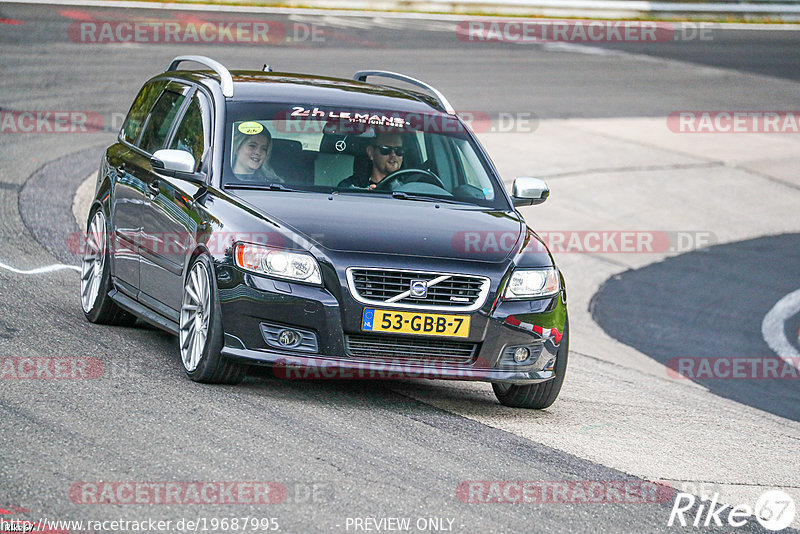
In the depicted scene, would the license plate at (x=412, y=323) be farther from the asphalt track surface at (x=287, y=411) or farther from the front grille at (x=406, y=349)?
the asphalt track surface at (x=287, y=411)

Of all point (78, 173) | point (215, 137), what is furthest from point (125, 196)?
point (78, 173)

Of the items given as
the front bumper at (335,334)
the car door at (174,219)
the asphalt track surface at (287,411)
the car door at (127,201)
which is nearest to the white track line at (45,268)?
the asphalt track surface at (287,411)

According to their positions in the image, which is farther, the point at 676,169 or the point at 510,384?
the point at 676,169

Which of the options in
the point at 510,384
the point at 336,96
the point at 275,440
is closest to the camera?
the point at 275,440

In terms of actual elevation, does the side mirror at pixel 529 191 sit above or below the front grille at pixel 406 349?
above

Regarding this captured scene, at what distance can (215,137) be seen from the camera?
26.9 feet

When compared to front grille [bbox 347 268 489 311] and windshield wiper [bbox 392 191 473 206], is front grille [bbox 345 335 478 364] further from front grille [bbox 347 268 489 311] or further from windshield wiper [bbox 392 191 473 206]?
windshield wiper [bbox 392 191 473 206]

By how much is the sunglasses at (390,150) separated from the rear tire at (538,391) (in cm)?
160

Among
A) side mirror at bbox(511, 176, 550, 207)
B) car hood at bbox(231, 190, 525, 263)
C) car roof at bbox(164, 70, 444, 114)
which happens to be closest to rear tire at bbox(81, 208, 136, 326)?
car roof at bbox(164, 70, 444, 114)

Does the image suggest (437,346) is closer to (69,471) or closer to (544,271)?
(544,271)

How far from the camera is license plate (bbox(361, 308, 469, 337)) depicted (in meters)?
7.13

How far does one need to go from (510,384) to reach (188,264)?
6.78ft

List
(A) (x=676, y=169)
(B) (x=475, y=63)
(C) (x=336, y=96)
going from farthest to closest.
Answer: (B) (x=475, y=63)
(A) (x=676, y=169)
(C) (x=336, y=96)

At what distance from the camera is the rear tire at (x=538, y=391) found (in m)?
7.84
